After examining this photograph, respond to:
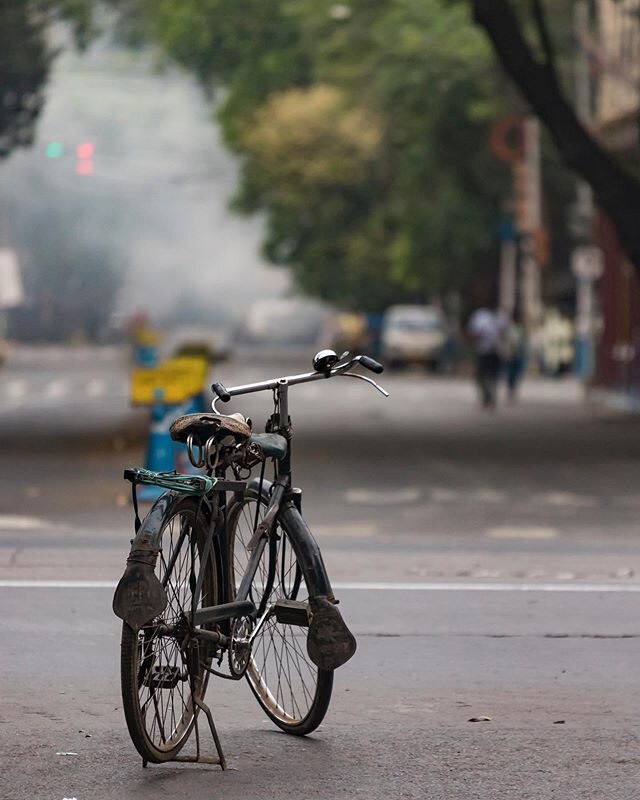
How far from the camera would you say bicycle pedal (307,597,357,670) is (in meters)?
7.21

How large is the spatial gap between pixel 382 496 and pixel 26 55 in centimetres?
1756

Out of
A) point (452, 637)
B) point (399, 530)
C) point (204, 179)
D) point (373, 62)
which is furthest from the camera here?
point (204, 179)

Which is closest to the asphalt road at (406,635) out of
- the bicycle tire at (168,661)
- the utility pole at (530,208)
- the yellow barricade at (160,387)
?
the bicycle tire at (168,661)

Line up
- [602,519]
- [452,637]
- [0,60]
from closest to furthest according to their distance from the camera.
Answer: [452,637]
[602,519]
[0,60]

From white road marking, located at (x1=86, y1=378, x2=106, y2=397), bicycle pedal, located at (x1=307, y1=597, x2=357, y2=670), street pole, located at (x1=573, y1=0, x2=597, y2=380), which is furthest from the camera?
street pole, located at (x1=573, y1=0, x2=597, y2=380)

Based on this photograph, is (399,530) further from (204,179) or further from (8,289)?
(204,179)

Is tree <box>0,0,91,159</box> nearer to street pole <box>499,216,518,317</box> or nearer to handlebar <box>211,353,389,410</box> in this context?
street pole <box>499,216,518,317</box>

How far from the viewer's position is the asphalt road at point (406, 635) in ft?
22.8

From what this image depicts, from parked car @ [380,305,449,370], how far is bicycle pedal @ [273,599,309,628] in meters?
51.5

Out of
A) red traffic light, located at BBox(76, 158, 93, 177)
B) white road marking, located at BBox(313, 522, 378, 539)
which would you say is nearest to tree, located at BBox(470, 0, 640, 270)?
white road marking, located at BBox(313, 522, 378, 539)

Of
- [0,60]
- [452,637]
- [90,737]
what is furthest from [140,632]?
[0,60]

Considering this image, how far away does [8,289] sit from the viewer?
67.6 metres

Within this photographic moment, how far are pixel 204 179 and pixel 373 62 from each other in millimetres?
35048

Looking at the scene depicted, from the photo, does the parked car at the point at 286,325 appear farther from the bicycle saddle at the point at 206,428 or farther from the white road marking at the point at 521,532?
the bicycle saddle at the point at 206,428
